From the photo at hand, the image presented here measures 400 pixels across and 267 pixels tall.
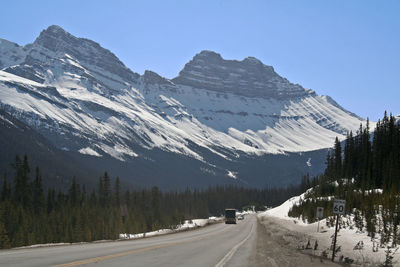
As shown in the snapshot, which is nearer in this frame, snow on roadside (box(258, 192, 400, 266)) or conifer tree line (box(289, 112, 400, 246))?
snow on roadside (box(258, 192, 400, 266))

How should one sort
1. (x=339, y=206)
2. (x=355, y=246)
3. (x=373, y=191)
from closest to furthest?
(x=339, y=206)
(x=355, y=246)
(x=373, y=191)

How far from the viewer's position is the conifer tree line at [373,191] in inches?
1200

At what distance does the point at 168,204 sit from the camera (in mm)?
183500

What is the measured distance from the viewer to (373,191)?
43375 millimetres

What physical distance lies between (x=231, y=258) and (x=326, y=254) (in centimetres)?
634

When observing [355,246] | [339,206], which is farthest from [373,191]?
[339,206]

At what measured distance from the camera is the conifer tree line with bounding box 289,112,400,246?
3047 centimetres

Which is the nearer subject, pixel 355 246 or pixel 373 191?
pixel 355 246

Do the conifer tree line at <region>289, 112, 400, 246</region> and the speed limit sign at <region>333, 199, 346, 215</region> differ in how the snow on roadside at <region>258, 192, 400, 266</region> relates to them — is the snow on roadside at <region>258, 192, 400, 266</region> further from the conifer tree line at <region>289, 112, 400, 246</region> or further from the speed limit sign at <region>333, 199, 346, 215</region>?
the speed limit sign at <region>333, 199, 346, 215</region>

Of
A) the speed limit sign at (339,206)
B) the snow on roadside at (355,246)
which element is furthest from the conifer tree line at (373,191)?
the speed limit sign at (339,206)

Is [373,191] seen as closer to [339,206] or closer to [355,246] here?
[355,246]

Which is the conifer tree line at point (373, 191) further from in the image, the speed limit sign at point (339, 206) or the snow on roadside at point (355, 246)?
the speed limit sign at point (339, 206)

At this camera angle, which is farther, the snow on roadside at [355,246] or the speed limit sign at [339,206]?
the speed limit sign at [339,206]

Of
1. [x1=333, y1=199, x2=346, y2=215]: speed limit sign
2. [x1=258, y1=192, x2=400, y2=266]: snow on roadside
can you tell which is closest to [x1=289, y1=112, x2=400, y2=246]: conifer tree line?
[x1=258, y1=192, x2=400, y2=266]: snow on roadside
